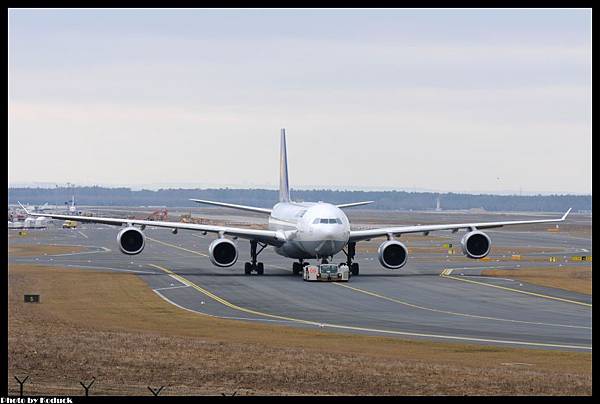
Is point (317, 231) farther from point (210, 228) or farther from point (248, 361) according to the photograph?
point (248, 361)

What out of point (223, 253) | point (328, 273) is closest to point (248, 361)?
point (328, 273)

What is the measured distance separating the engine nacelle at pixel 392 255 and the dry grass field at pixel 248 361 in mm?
24826

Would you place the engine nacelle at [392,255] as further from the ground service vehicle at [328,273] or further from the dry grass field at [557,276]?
the dry grass field at [557,276]

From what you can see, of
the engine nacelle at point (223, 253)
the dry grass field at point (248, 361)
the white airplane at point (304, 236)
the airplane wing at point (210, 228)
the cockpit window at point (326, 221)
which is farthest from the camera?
the airplane wing at point (210, 228)

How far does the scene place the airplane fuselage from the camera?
71.3 metres

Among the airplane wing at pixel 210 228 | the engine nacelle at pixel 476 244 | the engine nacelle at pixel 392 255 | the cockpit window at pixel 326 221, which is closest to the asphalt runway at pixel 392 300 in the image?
the engine nacelle at pixel 392 255

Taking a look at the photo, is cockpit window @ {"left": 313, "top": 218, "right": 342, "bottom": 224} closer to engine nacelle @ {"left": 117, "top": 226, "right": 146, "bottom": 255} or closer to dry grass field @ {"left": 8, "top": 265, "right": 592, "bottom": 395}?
engine nacelle @ {"left": 117, "top": 226, "right": 146, "bottom": 255}

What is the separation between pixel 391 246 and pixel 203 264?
20522mm

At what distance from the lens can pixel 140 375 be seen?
3441cm

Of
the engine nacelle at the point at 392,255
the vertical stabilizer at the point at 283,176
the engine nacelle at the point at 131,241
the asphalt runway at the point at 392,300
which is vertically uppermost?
the vertical stabilizer at the point at 283,176

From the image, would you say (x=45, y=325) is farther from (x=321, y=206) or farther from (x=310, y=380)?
(x=321, y=206)

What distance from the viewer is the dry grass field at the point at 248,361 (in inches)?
1283

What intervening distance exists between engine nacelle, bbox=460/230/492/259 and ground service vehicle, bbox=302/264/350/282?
9.28 m

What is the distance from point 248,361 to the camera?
37562 millimetres
